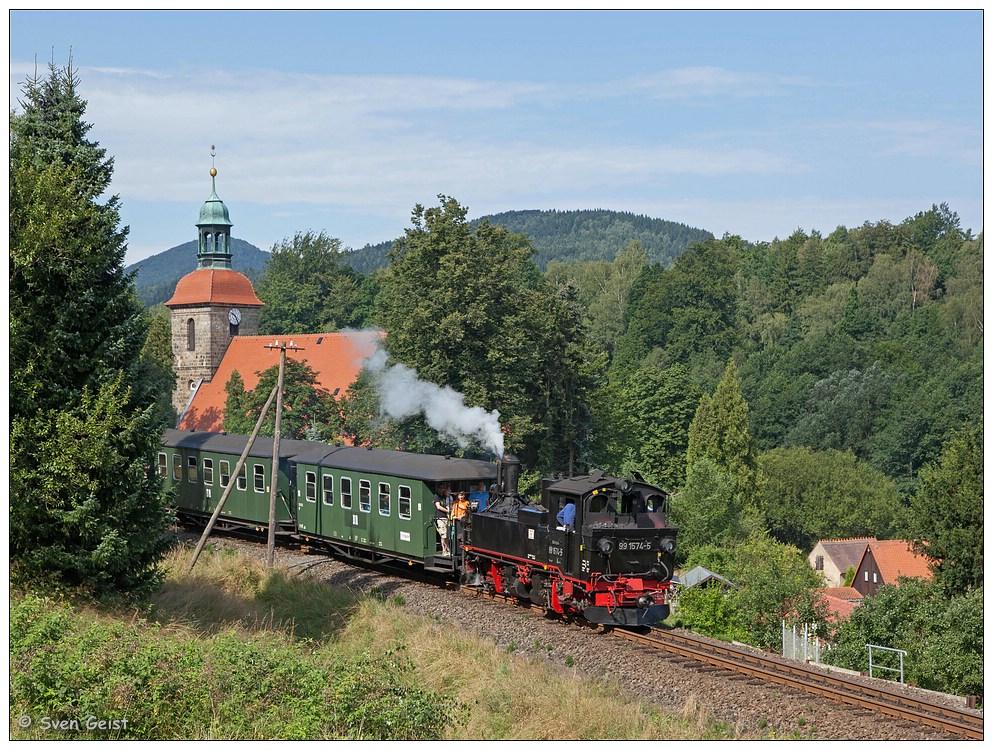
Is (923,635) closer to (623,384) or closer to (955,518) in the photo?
(955,518)

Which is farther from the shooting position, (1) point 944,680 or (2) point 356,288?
(2) point 356,288

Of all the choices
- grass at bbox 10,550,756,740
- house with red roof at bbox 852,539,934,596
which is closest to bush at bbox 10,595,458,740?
grass at bbox 10,550,756,740

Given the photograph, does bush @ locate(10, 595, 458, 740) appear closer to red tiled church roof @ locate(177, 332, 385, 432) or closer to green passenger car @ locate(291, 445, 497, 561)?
green passenger car @ locate(291, 445, 497, 561)

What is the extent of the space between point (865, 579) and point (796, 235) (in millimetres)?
81913

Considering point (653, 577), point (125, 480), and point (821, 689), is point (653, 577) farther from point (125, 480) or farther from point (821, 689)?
point (125, 480)

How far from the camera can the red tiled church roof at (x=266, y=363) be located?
55138 millimetres

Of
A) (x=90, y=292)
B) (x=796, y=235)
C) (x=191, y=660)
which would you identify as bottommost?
(x=191, y=660)

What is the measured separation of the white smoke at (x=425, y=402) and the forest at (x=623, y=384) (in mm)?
565

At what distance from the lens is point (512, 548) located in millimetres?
22188

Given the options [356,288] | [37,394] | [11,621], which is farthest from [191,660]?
[356,288]

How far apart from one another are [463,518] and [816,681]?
352 inches

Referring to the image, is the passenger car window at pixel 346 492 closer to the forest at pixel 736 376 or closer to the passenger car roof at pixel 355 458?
the passenger car roof at pixel 355 458

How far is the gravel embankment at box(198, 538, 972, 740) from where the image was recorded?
1542 cm

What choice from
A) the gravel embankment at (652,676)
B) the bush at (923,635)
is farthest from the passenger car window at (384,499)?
the bush at (923,635)
